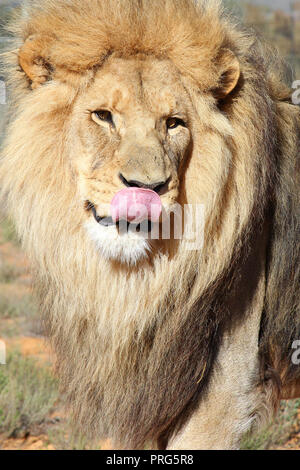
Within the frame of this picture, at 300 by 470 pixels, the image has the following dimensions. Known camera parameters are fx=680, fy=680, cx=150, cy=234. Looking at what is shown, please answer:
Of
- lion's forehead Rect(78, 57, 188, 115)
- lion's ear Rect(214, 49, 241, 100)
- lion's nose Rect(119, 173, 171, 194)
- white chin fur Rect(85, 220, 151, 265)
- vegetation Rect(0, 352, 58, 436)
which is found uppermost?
lion's ear Rect(214, 49, 241, 100)

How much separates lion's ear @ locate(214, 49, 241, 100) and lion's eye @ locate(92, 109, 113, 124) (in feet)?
1.56

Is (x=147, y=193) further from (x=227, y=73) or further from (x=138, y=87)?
→ (x=227, y=73)

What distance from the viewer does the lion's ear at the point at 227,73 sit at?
2.82 m

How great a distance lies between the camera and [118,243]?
8.43 feet

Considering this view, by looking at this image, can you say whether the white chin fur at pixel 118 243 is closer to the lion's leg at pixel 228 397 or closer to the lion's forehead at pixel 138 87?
the lion's forehead at pixel 138 87

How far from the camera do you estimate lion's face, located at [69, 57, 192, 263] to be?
2.56m

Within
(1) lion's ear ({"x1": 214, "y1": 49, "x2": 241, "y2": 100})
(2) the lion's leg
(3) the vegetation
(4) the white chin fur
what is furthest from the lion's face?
(3) the vegetation

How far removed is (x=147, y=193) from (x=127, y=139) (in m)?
→ 0.26

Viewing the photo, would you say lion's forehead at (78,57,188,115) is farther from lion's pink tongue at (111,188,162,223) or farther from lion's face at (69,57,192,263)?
lion's pink tongue at (111,188,162,223)

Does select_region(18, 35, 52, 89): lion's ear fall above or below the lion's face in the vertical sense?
above

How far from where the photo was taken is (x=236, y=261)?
295 cm

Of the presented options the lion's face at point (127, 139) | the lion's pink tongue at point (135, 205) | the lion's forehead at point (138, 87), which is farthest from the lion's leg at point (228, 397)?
the lion's forehead at point (138, 87)

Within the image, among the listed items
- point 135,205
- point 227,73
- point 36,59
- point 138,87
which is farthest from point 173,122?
point 36,59
